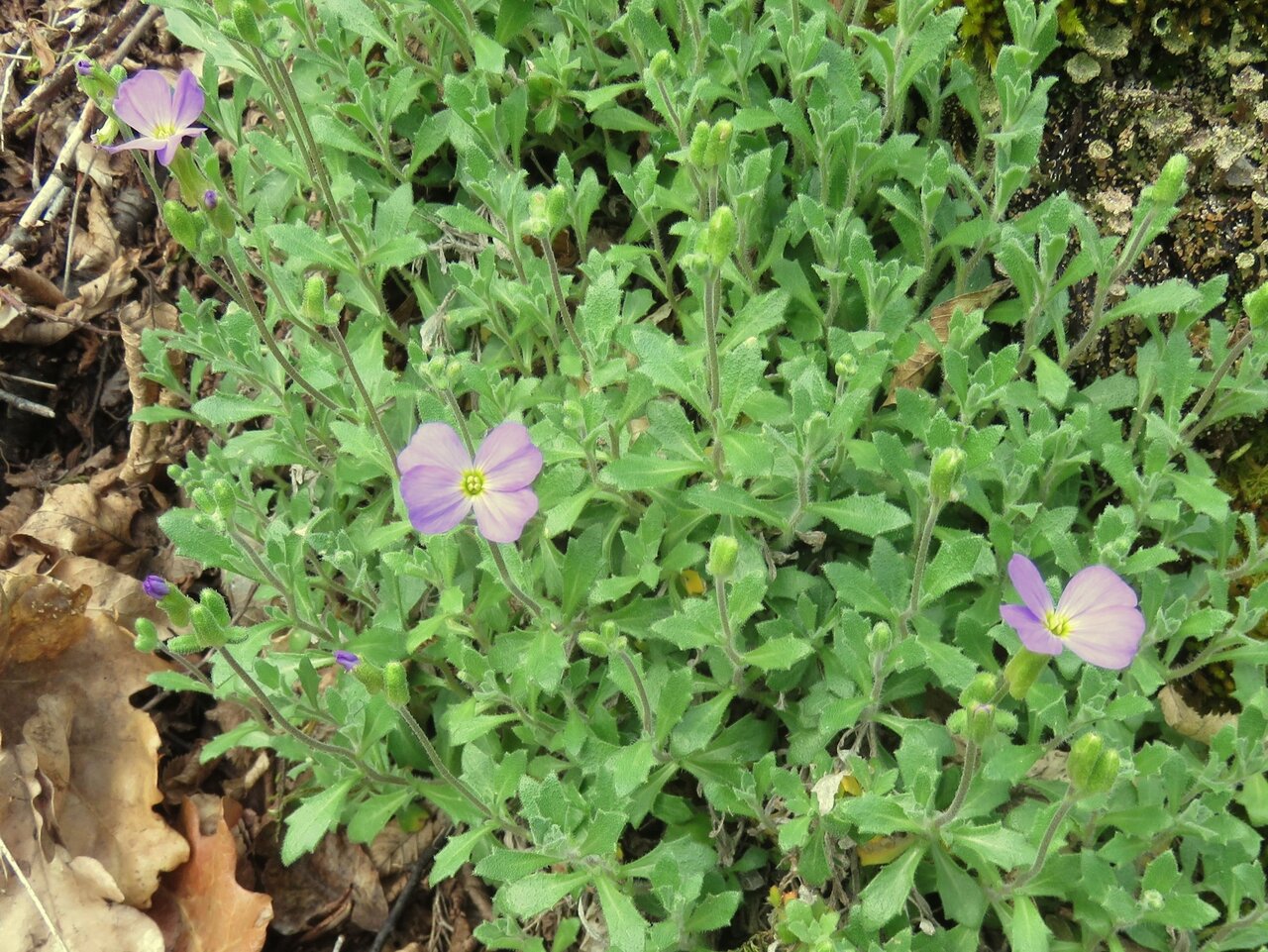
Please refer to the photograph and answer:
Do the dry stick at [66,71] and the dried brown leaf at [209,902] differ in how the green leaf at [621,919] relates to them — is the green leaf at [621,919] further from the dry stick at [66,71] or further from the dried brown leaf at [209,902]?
the dry stick at [66,71]

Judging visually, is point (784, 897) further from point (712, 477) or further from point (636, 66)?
point (636, 66)

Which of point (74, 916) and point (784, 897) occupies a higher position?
point (784, 897)

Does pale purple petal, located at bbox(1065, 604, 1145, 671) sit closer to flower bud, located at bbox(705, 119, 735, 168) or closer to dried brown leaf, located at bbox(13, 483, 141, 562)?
flower bud, located at bbox(705, 119, 735, 168)

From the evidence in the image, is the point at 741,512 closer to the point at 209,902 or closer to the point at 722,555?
the point at 722,555

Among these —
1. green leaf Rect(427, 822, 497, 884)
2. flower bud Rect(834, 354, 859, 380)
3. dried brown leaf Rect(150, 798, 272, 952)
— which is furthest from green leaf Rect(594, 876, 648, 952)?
flower bud Rect(834, 354, 859, 380)

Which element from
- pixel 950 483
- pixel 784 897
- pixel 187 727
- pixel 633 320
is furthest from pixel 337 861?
pixel 950 483
